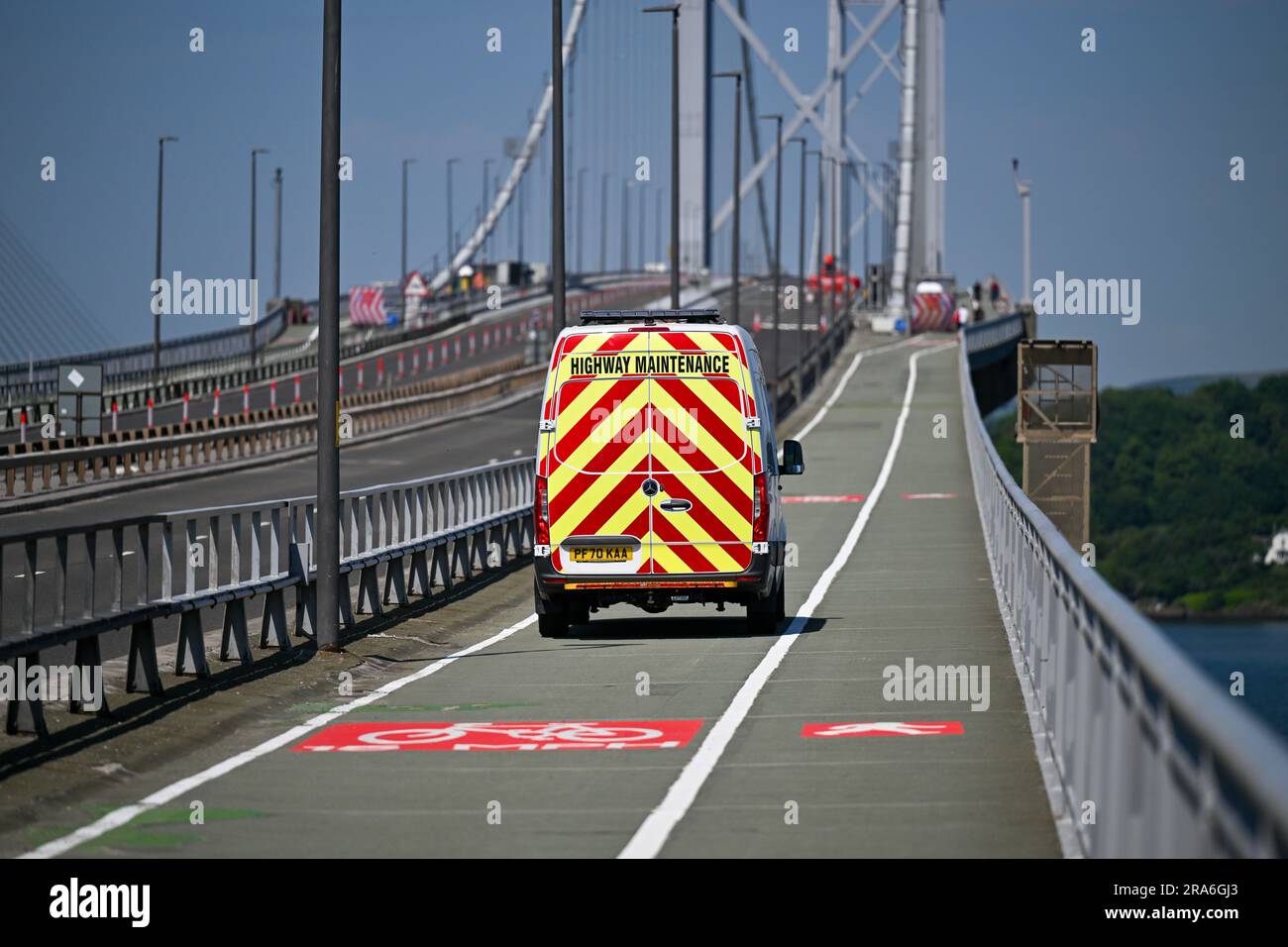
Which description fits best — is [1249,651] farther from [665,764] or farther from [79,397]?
[665,764]

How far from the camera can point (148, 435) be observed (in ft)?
174

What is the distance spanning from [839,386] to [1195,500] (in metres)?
95.7

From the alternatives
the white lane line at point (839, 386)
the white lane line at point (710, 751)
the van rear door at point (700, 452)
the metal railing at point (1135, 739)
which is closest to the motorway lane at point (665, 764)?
the white lane line at point (710, 751)

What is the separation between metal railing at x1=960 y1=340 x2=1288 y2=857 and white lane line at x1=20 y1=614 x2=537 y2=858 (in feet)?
13.9

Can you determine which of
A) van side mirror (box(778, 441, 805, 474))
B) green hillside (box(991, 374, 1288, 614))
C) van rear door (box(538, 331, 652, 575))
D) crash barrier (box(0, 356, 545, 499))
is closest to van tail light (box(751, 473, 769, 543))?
van rear door (box(538, 331, 652, 575))

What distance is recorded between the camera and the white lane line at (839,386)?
2840 inches

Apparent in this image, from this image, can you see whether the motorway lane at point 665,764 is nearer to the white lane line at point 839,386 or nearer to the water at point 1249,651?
the white lane line at point 839,386

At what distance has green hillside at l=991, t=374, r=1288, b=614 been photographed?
17338cm

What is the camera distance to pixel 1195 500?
18088 centimetres

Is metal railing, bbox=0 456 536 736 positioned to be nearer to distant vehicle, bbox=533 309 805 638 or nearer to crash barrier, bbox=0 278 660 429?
distant vehicle, bbox=533 309 805 638

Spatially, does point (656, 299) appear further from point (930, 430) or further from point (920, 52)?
point (930, 430)
